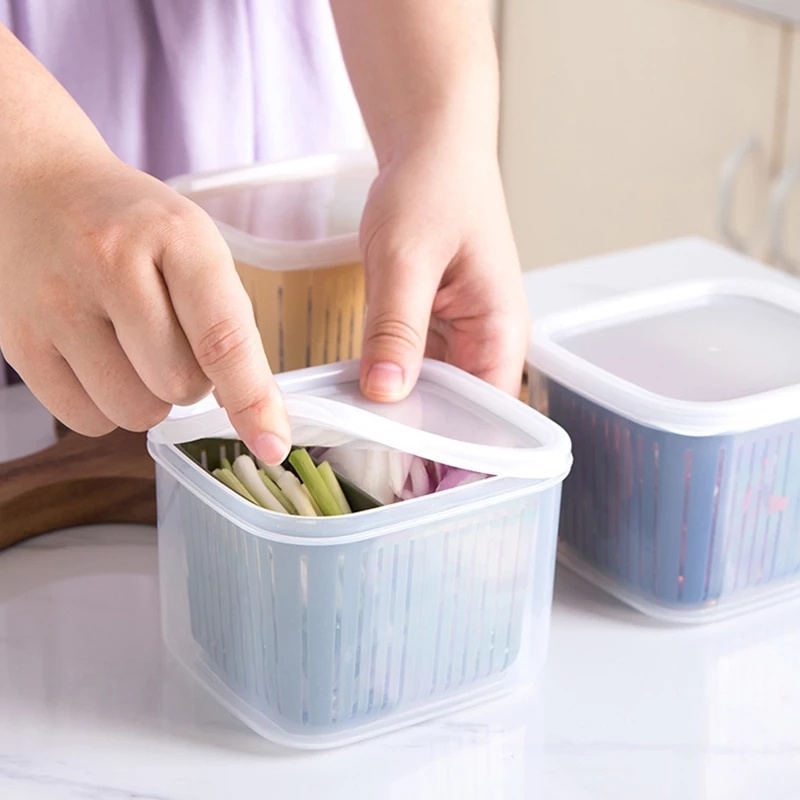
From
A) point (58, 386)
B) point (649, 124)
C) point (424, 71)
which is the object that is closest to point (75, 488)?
point (58, 386)

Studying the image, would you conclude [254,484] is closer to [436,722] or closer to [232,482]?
[232,482]

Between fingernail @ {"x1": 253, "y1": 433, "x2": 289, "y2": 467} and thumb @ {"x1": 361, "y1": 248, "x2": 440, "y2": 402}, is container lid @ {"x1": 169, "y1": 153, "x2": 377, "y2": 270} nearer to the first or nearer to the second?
thumb @ {"x1": 361, "y1": 248, "x2": 440, "y2": 402}

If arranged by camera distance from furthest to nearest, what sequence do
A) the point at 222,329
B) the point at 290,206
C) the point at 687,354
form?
the point at 290,206 → the point at 687,354 → the point at 222,329

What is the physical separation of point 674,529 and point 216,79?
53 centimetres

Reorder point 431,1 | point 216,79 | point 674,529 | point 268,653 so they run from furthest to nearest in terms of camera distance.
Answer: point 216,79 → point 431,1 → point 674,529 → point 268,653

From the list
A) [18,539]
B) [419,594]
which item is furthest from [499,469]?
[18,539]

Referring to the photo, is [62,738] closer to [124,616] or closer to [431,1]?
[124,616]

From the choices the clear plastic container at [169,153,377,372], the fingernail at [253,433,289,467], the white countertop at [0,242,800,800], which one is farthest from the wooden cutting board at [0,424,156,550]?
the fingernail at [253,433,289,467]

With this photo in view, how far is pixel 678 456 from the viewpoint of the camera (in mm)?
755

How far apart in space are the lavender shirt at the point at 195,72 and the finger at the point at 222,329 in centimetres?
45

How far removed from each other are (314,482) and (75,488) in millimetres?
236

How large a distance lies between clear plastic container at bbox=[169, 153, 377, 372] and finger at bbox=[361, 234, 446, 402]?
3.6 inches

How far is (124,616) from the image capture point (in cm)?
78

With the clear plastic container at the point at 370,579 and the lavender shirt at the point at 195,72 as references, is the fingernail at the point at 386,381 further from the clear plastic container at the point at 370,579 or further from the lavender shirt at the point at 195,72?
the lavender shirt at the point at 195,72
